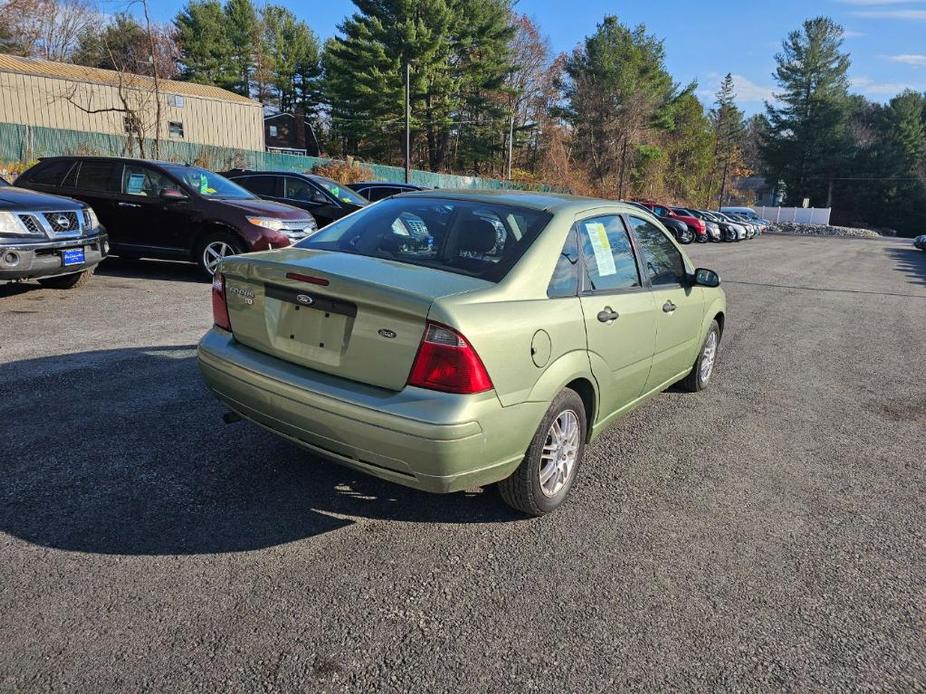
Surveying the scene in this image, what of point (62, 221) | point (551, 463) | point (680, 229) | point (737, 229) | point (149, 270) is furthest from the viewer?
point (737, 229)

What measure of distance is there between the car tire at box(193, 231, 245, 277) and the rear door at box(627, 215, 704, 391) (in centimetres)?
628

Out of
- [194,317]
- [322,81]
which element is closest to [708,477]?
[194,317]

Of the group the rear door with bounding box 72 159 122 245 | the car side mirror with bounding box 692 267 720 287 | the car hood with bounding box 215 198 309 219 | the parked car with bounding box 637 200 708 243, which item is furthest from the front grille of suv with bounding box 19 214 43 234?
the parked car with bounding box 637 200 708 243

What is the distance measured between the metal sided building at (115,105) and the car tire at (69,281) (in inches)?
781

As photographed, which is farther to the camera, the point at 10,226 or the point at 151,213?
the point at 151,213

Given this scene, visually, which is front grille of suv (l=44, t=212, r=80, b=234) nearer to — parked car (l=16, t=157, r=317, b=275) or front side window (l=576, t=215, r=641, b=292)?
parked car (l=16, t=157, r=317, b=275)

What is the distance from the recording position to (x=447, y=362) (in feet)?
8.80

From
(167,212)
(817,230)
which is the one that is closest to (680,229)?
(167,212)

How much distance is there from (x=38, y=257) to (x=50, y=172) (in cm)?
346

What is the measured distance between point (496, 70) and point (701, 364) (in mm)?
46661

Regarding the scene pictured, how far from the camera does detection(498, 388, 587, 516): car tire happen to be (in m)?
3.08

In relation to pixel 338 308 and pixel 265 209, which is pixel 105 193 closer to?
pixel 265 209

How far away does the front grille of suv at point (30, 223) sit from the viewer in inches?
266

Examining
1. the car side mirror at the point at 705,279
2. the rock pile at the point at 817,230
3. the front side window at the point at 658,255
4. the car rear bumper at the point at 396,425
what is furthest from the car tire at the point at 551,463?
the rock pile at the point at 817,230
